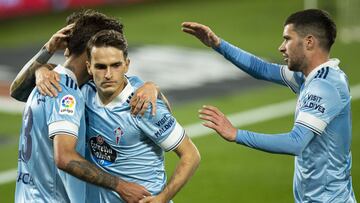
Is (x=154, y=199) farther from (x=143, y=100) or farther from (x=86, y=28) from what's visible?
(x=86, y=28)

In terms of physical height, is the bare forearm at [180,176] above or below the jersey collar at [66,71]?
below

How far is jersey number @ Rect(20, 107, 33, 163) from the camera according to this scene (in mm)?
7258

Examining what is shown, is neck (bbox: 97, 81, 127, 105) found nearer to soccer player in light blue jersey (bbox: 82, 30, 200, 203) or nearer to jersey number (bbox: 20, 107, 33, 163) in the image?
soccer player in light blue jersey (bbox: 82, 30, 200, 203)

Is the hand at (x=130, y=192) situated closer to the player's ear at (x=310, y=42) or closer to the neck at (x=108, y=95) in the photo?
the neck at (x=108, y=95)

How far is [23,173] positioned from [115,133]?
0.77 meters

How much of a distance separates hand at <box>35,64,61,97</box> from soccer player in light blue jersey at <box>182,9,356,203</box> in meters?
1.12

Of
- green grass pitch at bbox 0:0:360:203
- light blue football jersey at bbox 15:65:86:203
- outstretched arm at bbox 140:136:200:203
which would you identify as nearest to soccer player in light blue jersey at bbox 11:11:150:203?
light blue football jersey at bbox 15:65:86:203

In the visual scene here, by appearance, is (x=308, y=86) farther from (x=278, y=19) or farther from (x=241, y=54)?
(x=278, y=19)

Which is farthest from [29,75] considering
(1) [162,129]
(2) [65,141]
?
(1) [162,129]

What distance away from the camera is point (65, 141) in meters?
6.99

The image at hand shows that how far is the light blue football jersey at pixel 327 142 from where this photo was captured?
24.9 feet

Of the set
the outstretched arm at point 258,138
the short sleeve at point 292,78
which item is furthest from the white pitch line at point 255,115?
the outstretched arm at point 258,138

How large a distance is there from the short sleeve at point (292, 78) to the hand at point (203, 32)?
2.14 ft

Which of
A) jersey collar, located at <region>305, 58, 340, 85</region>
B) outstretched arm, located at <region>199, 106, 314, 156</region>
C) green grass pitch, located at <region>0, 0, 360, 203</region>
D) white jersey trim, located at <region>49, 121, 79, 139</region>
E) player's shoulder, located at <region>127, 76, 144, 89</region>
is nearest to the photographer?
white jersey trim, located at <region>49, 121, 79, 139</region>
